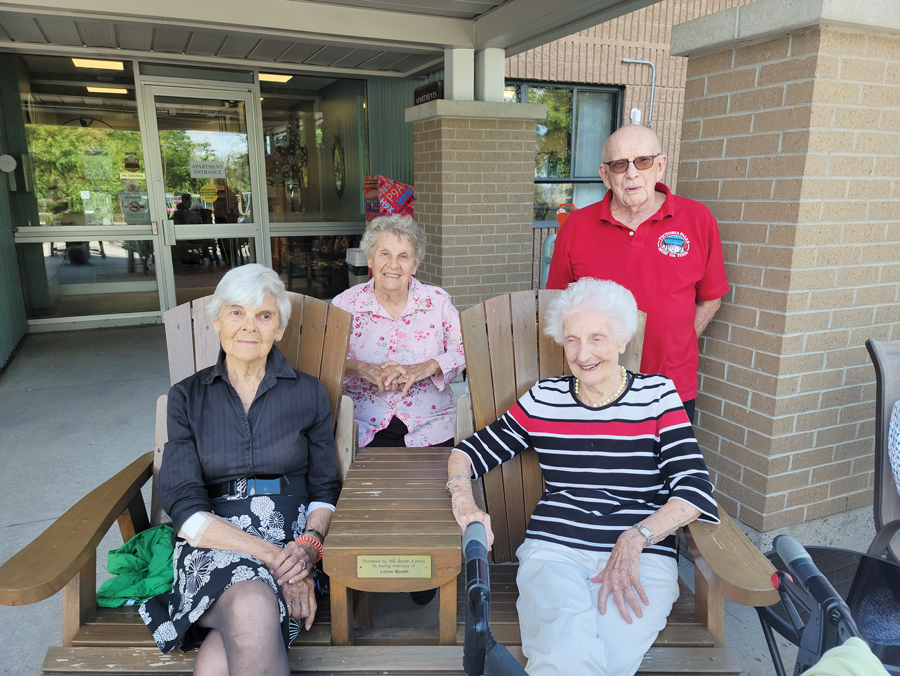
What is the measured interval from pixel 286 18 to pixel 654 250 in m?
3.58

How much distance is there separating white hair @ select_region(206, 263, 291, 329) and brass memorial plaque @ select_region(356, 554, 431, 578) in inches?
32.2

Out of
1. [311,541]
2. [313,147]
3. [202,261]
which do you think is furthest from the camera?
[313,147]

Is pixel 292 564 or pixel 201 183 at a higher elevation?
pixel 201 183

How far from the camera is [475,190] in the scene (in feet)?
16.6

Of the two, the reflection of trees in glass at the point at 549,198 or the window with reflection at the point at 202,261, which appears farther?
the reflection of trees in glass at the point at 549,198

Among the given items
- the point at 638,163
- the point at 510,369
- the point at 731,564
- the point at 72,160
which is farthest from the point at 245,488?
the point at 72,160

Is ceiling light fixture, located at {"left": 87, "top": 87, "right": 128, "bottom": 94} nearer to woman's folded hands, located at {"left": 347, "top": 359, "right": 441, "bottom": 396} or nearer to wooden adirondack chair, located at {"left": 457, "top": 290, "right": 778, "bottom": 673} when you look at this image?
woman's folded hands, located at {"left": 347, "top": 359, "right": 441, "bottom": 396}

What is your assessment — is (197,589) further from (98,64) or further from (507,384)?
(98,64)

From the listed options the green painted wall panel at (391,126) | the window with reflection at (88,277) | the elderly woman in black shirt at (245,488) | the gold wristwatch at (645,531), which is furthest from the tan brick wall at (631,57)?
the gold wristwatch at (645,531)

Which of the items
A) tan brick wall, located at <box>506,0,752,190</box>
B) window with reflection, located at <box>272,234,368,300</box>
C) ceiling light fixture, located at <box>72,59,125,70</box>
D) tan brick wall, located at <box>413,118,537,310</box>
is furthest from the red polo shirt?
ceiling light fixture, located at <box>72,59,125,70</box>

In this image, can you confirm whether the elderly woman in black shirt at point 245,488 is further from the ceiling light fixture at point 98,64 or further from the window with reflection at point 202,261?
the ceiling light fixture at point 98,64

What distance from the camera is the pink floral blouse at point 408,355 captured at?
7.84ft

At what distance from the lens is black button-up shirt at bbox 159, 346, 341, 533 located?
5.73ft

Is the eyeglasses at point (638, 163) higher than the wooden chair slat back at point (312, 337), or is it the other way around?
the eyeglasses at point (638, 163)
